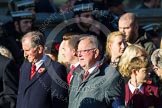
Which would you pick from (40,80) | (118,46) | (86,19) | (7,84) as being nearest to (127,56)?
(118,46)

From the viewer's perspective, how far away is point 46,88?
9.57 meters

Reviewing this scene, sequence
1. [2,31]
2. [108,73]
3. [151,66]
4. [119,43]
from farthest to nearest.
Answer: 1. [2,31]
2. [119,43]
3. [151,66]
4. [108,73]

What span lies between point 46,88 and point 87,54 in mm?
1052

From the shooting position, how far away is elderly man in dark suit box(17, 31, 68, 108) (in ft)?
31.3

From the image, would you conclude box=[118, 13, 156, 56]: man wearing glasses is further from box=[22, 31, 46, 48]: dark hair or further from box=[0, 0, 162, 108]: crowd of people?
box=[22, 31, 46, 48]: dark hair

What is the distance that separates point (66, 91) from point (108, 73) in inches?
44.5

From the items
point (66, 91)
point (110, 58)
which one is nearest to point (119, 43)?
point (110, 58)

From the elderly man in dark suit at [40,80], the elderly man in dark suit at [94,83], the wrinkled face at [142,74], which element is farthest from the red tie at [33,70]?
the wrinkled face at [142,74]

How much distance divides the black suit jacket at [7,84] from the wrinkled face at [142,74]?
1941 millimetres

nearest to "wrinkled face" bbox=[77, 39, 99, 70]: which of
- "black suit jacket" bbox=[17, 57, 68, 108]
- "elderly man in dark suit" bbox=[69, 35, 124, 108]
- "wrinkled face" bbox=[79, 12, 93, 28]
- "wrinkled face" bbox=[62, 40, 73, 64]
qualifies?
"elderly man in dark suit" bbox=[69, 35, 124, 108]

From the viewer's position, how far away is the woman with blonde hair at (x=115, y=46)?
32.4 feet

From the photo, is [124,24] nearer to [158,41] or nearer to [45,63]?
[45,63]

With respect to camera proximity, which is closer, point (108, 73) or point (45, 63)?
point (108, 73)

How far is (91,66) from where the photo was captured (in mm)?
8789
